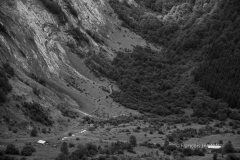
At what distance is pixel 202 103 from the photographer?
443 feet

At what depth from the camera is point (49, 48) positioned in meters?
121

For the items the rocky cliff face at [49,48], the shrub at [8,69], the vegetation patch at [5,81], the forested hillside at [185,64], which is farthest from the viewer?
the forested hillside at [185,64]

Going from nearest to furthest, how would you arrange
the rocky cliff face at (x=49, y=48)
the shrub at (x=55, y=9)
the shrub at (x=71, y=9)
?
the rocky cliff face at (x=49, y=48) < the shrub at (x=55, y=9) < the shrub at (x=71, y=9)

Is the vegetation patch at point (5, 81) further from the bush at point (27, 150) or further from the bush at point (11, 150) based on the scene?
the bush at point (11, 150)

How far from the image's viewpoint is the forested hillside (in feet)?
442

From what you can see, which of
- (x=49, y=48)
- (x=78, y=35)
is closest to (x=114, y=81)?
(x=78, y=35)

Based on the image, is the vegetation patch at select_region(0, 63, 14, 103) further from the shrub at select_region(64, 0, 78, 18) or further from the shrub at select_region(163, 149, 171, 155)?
the shrub at select_region(64, 0, 78, 18)

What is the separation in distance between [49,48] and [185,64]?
61.0 metres

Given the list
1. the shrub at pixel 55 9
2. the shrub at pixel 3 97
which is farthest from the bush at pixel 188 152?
the shrub at pixel 55 9

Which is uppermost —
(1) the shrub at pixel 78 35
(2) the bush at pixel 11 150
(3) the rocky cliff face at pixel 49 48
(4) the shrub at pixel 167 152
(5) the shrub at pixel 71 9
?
(5) the shrub at pixel 71 9

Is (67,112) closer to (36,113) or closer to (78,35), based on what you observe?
(36,113)

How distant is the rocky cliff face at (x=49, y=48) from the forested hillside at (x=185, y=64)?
30.0 ft

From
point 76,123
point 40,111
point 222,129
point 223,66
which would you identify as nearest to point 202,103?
point 223,66

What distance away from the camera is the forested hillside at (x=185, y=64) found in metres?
135
